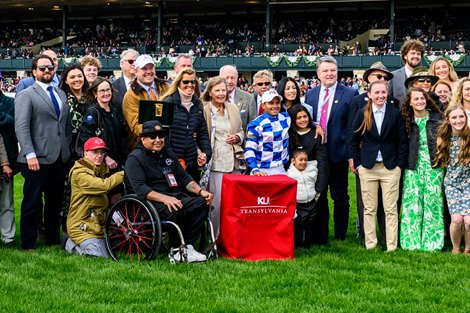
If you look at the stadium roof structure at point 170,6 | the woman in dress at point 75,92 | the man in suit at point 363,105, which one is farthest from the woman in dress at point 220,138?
the stadium roof structure at point 170,6

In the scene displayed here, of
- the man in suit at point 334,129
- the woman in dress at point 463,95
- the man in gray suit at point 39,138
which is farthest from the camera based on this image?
the man in suit at point 334,129

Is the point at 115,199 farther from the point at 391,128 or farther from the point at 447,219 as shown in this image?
the point at 447,219

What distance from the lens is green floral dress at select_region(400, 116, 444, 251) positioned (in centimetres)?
735

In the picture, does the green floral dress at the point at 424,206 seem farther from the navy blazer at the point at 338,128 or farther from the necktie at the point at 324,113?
the necktie at the point at 324,113

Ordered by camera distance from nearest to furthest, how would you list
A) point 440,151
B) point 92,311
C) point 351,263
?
1. point 92,311
2. point 351,263
3. point 440,151

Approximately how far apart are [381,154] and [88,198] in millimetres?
3060

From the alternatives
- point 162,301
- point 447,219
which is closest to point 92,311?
point 162,301

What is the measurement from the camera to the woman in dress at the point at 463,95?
734 centimetres

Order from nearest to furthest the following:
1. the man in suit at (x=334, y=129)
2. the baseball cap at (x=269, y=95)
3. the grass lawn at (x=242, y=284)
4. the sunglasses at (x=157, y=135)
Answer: the grass lawn at (x=242, y=284), the sunglasses at (x=157, y=135), the baseball cap at (x=269, y=95), the man in suit at (x=334, y=129)

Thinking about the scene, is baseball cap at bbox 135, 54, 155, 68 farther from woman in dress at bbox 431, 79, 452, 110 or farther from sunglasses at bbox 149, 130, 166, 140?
woman in dress at bbox 431, 79, 452, 110

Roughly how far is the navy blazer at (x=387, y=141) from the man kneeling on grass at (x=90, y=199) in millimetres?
2537

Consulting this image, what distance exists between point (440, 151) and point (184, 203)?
8.88ft

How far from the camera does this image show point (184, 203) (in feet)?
21.9

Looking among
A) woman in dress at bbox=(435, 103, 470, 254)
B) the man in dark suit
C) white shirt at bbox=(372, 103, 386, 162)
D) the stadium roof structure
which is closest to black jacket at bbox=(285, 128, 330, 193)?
the man in dark suit
